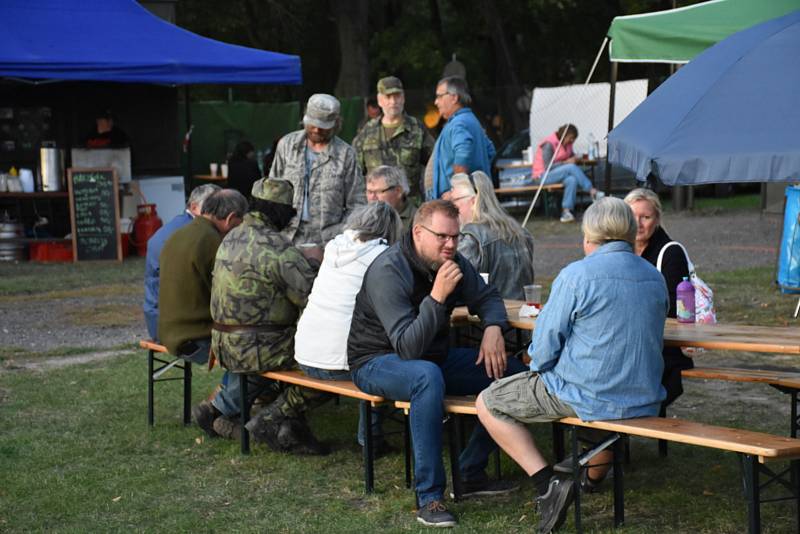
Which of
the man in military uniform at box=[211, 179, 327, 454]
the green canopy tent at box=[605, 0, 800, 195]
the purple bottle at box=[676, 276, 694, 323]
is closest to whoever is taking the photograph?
the purple bottle at box=[676, 276, 694, 323]

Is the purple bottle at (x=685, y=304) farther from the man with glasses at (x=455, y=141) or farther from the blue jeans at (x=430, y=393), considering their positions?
the man with glasses at (x=455, y=141)

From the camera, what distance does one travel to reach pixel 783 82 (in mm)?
5367

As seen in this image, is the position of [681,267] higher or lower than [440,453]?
higher

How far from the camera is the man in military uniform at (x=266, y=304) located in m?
6.14

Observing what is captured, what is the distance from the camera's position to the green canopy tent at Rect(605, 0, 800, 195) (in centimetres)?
956

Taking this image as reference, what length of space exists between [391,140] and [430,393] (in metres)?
3.59

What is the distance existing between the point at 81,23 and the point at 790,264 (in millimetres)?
9132

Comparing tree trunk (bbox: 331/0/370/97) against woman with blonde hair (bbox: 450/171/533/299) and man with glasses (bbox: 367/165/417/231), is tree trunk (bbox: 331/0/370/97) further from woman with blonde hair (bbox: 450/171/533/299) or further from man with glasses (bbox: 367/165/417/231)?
woman with blonde hair (bbox: 450/171/533/299)

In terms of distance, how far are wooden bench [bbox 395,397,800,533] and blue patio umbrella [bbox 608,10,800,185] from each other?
1.07 meters

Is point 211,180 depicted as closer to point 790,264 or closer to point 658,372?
point 790,264

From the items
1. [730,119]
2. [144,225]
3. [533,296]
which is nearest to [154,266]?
[533,296]

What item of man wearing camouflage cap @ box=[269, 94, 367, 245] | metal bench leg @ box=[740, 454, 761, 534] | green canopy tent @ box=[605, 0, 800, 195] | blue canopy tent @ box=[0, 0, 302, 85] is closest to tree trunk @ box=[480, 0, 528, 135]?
blue canopy tent @ box=[0, 0, 302, 85]

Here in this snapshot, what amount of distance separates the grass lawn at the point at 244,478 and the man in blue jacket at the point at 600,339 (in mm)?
523

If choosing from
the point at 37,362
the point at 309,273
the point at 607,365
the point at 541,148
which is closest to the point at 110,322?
the point at 37,362
